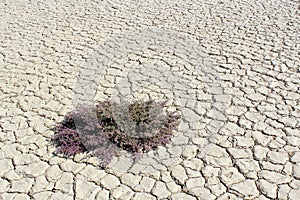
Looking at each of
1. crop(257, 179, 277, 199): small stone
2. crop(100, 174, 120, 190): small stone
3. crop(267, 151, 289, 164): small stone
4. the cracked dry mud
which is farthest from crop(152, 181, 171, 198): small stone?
crop(267, 151, 289, 164): small stone

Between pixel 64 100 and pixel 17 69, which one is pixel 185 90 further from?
pixel 17 69

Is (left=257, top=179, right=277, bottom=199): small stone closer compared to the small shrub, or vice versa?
(left=257, top=179, right=277, bottom=199): small stone

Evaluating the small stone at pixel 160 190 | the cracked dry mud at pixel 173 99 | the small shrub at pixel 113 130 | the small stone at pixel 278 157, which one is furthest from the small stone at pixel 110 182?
the small stone at pixel 278 157

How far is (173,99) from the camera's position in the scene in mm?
4461

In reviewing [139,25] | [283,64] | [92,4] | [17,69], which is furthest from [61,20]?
[283,64]

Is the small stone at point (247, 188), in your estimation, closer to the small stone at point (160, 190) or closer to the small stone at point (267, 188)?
the small stone at point (267, 188)

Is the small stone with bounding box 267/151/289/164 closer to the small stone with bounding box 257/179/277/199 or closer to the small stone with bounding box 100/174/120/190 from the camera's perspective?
the small stone with bounding box 257/179/277/199

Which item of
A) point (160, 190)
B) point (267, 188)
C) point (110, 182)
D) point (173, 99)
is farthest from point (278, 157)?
point (110, 182)

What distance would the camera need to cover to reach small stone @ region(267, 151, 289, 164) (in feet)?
11.5

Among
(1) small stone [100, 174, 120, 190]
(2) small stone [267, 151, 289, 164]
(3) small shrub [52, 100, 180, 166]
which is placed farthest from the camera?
(3) small shrub [52, 100, 180, 166]

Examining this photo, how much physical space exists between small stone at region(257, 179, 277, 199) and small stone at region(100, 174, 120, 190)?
1169 mm

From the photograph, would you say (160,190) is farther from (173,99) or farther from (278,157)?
(173,99)

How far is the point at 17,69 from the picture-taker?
5242 millimetres

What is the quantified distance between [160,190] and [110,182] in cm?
43
